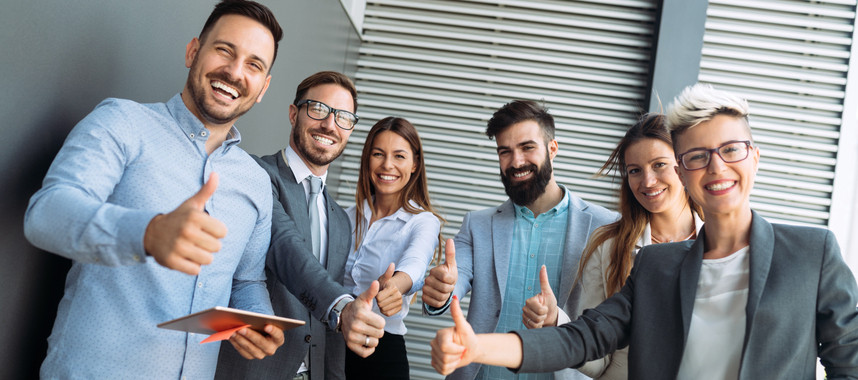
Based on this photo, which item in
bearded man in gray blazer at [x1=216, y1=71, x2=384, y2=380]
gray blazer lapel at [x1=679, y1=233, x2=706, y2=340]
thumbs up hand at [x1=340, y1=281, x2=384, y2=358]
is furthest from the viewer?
bearded man in gray blazer at [x1=216, y1=71, x2=384, y2=380]

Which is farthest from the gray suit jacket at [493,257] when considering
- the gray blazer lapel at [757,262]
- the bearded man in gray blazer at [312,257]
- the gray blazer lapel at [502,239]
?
the gray blazer lapel at [757,262]

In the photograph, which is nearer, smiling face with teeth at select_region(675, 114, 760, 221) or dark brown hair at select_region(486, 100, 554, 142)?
smiling face with teeth at select_region(675, 114, 760, 221)

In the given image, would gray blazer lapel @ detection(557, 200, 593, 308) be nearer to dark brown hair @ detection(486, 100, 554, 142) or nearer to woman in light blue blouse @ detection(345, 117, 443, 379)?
dark brown hair @ detection(486, 100, 554, 142)

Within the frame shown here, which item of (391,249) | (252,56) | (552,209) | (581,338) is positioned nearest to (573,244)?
(552,209)

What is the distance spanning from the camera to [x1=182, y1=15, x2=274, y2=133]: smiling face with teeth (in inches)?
62.6

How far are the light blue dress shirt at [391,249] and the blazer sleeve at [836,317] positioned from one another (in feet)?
4.11

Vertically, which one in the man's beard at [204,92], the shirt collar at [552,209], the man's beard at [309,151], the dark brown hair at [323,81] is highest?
the dark brown hair at [323,81]

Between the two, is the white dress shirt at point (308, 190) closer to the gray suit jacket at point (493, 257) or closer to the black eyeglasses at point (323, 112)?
the black eyeglasses at point (323, 112)

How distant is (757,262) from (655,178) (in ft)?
2.37

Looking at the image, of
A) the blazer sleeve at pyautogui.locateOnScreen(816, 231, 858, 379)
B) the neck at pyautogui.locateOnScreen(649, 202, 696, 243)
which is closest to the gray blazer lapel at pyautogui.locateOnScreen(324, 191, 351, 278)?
the neck at pyautogui.locateOnScreen(649, 202, 696, 243)

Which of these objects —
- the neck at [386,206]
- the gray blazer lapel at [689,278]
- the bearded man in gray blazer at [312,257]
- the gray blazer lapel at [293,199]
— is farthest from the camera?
the neck at [386,206]

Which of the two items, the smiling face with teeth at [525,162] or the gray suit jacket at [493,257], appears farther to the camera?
the smiling face with teeth at [525,162]

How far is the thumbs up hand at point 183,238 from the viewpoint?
1.06 meters

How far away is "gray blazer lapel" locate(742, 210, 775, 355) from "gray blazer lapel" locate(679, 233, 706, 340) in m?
0.12
